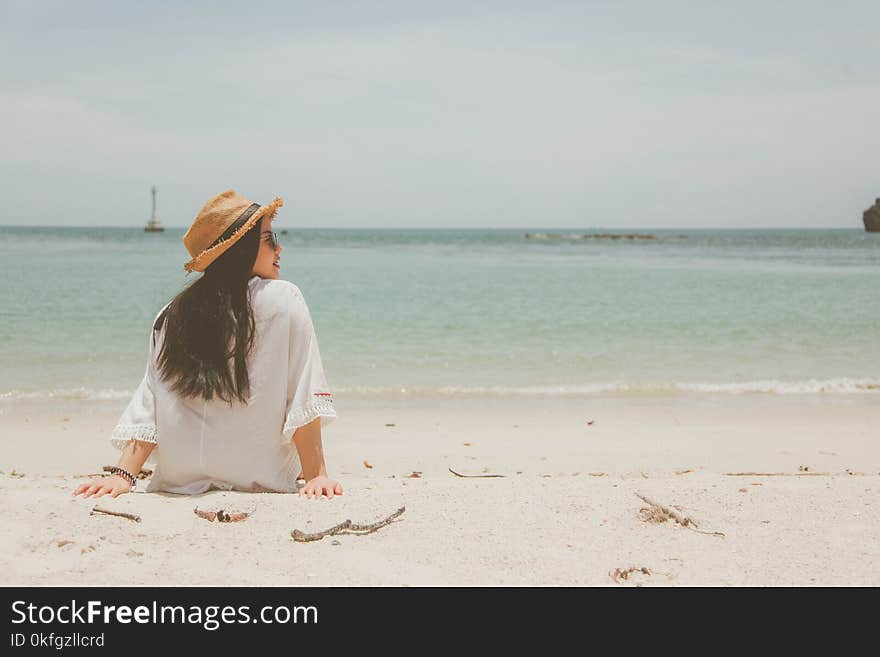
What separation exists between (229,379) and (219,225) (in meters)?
0.64

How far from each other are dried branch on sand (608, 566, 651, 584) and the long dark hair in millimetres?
1632

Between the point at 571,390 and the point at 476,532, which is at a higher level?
the point at 476,532

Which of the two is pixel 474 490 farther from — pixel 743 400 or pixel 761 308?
pixel 761 308

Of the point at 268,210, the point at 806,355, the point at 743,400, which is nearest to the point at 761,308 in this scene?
the point at 806,355

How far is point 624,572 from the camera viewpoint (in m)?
2.83

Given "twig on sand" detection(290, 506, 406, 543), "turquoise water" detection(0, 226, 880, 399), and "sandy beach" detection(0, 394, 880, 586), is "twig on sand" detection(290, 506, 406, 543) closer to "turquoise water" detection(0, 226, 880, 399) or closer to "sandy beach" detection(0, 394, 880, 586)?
"sandy beach" detection(0, 394, 880, 586)

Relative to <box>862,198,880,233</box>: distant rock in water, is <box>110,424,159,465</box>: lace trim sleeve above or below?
below

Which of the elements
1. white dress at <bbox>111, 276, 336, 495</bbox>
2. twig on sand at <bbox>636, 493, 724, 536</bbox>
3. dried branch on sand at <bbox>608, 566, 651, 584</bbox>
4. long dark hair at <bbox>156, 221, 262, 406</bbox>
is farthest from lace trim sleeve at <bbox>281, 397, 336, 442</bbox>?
twig on sand at <bbox>636, 493, 724, 536</bbox>

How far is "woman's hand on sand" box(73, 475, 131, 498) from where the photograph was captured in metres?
3.48

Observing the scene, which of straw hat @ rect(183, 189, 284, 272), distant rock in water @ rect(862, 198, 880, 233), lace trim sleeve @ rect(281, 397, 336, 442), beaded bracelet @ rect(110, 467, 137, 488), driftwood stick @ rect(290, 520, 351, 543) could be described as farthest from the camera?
distant rock in water @ rect(862, 198, 880, 233)

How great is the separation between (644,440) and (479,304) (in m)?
10.8

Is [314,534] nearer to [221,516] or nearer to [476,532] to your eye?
[221,516]

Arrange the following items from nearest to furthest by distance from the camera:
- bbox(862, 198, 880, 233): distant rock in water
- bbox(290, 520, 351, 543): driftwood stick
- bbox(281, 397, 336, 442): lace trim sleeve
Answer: bbox(290, 520, 351, 543): driftwood stick < bbox(281, 397, 336, 442): lace trim sleeve < bbox(862, 198, 880, 233): distant rock in water

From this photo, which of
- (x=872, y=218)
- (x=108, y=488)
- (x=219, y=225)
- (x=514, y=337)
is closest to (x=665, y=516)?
(x=219, y=225)
